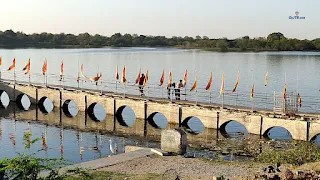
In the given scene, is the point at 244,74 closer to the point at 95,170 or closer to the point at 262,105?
the point at 262,105

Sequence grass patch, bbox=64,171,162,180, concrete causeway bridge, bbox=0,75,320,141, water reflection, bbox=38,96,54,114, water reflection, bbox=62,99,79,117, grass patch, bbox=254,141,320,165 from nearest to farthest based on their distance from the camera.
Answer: grass patch, bbox=64,171,162,180, grass patch, bbox=254,141,320,165, concrete causeway bridge, bbox=0,75,320,141, water reflection, bbox=62,99,79,117, water reflection, bbox=38,96,54,114

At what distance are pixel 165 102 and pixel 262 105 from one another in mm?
8250

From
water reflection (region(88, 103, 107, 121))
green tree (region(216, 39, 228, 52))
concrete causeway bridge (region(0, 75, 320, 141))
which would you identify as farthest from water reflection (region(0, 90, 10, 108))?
green tree (region(216, 39, 228, 52))

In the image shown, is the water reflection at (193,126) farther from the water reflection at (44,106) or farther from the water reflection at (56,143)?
the water reflection at (44,106)

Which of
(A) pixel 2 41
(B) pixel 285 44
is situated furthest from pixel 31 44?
(B) pixel 285 44

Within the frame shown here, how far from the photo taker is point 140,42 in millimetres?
168625

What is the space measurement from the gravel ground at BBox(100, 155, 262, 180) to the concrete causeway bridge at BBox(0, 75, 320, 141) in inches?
398

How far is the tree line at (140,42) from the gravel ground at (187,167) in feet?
405

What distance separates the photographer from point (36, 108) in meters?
40.7

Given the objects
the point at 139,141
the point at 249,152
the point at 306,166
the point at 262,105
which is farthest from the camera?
the point at 262,105

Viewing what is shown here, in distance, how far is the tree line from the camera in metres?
136

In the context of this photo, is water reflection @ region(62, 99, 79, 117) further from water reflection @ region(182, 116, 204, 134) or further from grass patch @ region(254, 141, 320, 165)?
grass patch @ region(254, 141, 320, 165)

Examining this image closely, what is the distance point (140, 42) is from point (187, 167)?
154 meters

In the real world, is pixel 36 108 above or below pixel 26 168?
below
